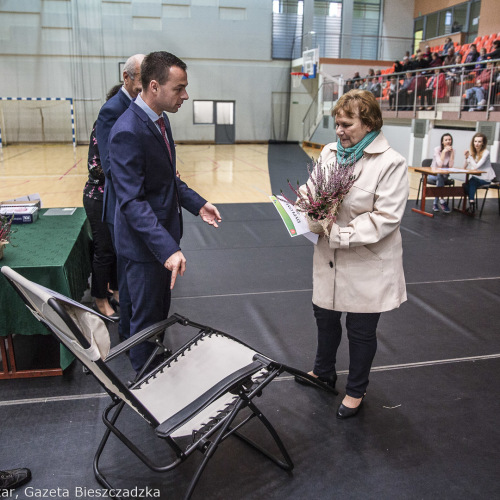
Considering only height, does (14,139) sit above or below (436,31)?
below

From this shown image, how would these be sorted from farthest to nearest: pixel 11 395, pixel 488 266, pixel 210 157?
pixel 210 157 → pixel 488 266 → pixel 11 395

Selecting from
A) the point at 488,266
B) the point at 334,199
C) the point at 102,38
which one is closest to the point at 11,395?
the point at 334,199

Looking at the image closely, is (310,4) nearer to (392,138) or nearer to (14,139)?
(392,138)

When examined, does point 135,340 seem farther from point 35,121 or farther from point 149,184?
point 35,121

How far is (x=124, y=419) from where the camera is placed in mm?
2074

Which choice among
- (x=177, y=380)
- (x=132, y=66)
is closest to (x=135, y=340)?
(x=177, y=380)

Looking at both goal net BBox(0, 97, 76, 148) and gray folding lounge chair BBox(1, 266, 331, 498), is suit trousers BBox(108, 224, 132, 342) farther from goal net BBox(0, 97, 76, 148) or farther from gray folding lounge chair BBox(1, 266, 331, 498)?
goal net BBox(0, 97, 76, 148)

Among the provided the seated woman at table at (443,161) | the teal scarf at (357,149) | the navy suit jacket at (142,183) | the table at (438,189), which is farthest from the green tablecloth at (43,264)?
the seated woman at table at (443,161)

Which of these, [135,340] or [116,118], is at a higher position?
[116,118]

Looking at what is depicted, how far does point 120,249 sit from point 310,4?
16044mm

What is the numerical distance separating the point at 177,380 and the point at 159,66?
114 cm

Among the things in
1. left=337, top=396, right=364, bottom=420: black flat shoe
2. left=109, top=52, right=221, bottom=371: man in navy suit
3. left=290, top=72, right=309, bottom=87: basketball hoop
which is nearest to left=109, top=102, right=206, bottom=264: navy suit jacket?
left=109, top=52, right=221, bottom=371: man in navy suit

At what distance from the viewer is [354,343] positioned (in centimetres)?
202

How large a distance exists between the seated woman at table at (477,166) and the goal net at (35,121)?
12.7 m
